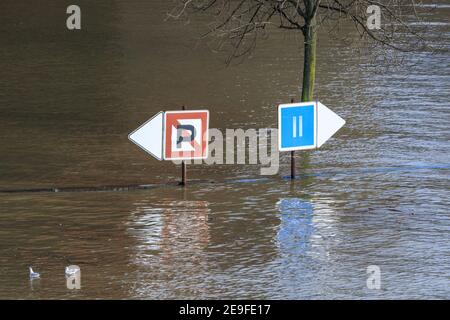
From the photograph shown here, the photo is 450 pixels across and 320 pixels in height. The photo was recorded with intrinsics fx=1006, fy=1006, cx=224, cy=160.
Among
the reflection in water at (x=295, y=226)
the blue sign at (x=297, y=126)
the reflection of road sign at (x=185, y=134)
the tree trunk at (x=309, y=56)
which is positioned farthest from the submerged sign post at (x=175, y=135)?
the tree trunk at (x=309, y=56)

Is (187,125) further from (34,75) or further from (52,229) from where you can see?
(34,75)

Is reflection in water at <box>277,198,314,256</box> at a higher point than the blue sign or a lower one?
lower

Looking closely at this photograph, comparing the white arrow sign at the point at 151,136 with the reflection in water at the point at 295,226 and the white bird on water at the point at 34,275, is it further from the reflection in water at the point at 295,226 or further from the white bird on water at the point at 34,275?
the white bird on water at the point at 34,275

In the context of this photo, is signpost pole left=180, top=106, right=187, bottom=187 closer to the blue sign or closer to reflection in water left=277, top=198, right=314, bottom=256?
the blue sign

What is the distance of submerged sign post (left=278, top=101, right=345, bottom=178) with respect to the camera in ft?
45.1

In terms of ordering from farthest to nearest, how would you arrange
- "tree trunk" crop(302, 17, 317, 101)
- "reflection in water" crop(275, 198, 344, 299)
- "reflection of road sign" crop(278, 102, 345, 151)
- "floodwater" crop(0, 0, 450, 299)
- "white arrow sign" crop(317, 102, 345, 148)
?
"tree trunk" crop(302, 17, 317, 101) → "white arrow sign" crop(317, 102, 345, 148) → "reflection of road sign" crop(278, 102, 345, 151) → "floodwater" crop(0, 0, 450, 299) → "reflection in water" crop(275, 198, 344, 299)

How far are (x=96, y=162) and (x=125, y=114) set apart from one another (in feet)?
11.2

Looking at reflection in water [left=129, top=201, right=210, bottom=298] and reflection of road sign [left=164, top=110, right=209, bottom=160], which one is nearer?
reflection in water [left=129, top=201, right=210, bottom=298]

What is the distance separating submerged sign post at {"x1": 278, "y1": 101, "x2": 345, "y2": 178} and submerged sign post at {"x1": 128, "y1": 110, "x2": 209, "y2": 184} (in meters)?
1.09

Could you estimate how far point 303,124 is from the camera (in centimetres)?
1384

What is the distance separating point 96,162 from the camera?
14.7 meters

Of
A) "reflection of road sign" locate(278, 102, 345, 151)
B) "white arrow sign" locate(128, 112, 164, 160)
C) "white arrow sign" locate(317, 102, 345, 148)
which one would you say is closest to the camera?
"white arrow sign" locate(128, 112, 164, 160)

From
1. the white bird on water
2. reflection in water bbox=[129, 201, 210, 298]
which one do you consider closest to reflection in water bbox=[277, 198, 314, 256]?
reflection in water bbox=[129, 201, 210, 298]

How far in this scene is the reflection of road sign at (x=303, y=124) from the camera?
13.7 metres
